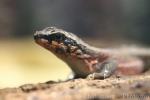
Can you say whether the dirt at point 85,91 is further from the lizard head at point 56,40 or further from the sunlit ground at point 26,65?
the sunlit ground at point 26,65

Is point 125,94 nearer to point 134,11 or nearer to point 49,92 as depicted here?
point 49,92

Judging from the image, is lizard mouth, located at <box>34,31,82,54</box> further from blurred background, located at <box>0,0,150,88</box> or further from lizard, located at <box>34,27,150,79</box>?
blurred background, located at <box>0,0,150,88</box>

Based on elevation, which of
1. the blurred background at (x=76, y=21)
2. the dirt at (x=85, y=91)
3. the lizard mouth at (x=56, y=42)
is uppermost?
the blurred background at (x=76, y=21)

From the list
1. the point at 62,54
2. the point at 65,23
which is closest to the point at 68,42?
the point at 62,54

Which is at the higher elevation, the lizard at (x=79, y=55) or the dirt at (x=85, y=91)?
the lizard at (x=79, y=55)

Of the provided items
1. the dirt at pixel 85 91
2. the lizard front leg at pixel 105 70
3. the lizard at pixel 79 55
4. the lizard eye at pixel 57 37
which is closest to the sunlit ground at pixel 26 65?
the lizard at pixel 79 55

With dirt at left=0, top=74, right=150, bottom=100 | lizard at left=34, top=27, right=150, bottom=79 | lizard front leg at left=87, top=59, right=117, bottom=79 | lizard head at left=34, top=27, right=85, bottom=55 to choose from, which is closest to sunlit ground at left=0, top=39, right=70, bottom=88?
lizard at left=34, top=27, right=150, bottom=79

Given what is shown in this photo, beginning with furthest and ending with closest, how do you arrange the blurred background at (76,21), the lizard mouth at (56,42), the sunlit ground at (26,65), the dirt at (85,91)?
the blurred background at (76,21), the sunlit ground at (26,65), the lizard mouth at (56,42), the dirt at (85,91)
